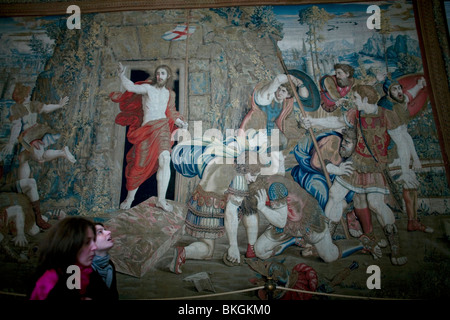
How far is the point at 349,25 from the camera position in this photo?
686cm

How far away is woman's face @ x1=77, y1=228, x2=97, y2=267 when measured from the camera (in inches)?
128

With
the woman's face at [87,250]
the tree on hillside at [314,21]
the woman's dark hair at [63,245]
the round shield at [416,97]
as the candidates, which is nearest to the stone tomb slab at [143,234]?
the woman's face at [87,250]

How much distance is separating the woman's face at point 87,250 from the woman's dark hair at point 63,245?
0.10ft

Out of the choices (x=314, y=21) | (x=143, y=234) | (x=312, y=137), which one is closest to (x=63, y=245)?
(x=143, y=234)

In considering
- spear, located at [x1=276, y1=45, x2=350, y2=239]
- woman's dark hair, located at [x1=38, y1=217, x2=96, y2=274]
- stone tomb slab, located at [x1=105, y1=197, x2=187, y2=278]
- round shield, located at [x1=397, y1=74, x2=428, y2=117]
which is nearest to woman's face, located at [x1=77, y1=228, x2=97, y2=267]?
woman's dark hair, located at [x1=38, y1=217, x2=96, y2=274]

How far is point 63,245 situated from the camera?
318 cm

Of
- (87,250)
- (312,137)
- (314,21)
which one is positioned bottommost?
(87,250)

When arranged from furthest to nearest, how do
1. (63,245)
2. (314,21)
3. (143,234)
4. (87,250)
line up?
(314,21), (143,234), (87,250), (63,245)

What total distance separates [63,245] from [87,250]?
0.21m

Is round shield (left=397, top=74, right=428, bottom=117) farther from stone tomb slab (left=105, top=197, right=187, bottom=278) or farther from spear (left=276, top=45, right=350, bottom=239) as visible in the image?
stone tomb slab (left=105, top=197, right=187, bottom=278)

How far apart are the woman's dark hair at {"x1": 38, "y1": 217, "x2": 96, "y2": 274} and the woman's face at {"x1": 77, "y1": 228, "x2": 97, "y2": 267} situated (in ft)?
0.10

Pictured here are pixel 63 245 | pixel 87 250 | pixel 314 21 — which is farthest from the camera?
pixel 314 21

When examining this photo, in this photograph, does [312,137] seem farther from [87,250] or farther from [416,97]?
[87,250]
